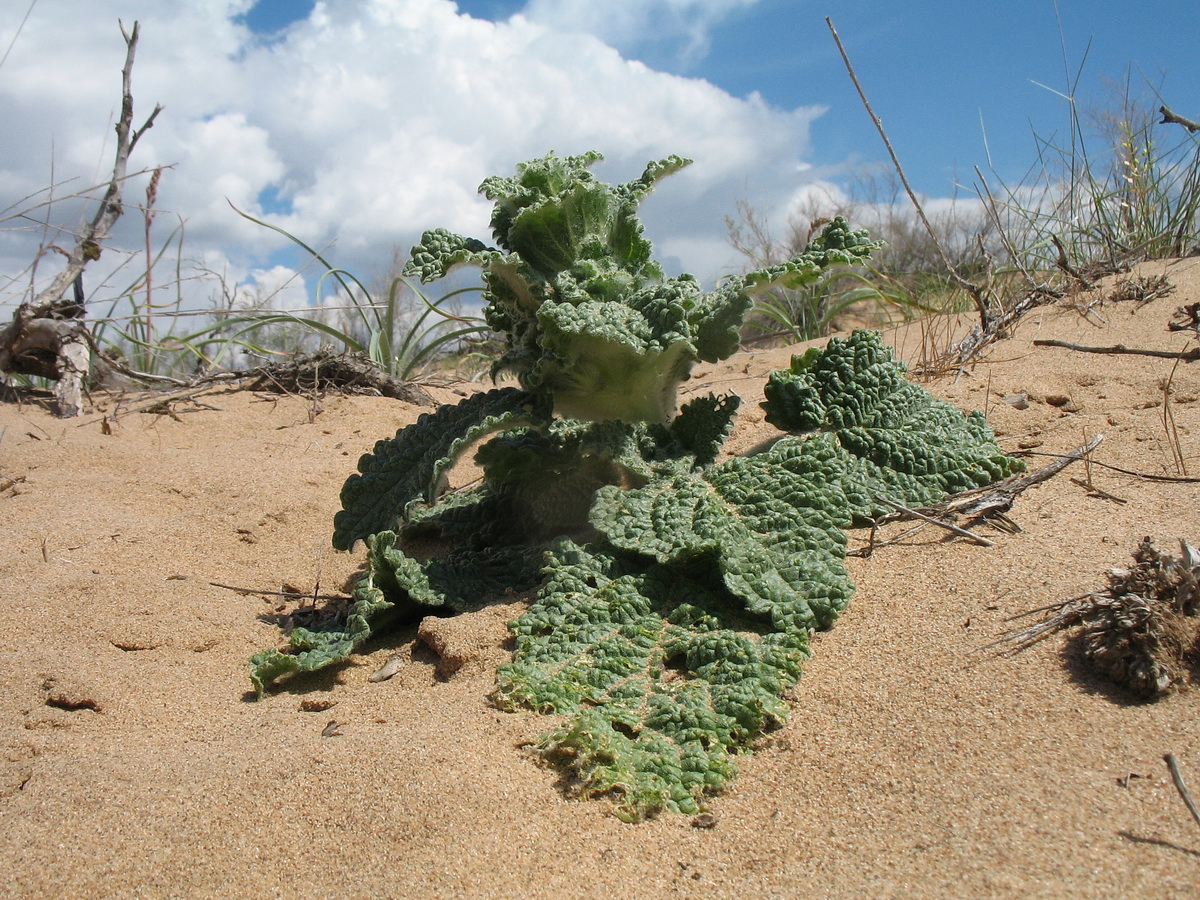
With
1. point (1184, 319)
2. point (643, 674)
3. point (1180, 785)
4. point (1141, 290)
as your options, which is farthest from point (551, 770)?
point (1141, 290)

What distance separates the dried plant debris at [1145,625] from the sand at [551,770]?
0.12 feet

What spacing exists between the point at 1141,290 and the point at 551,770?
3.86m

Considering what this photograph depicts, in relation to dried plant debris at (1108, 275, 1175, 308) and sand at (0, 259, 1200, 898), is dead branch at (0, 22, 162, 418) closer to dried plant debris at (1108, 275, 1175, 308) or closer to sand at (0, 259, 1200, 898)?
sand at (0, 259, 1200, 898)

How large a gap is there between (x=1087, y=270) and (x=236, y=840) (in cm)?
475

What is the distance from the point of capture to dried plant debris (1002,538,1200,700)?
4.65 feet

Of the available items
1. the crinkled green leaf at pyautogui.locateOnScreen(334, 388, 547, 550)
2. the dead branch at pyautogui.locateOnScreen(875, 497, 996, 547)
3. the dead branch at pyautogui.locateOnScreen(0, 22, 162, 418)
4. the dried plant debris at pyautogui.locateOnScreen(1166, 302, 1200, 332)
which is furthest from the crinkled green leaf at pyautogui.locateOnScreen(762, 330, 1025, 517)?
the dead branch at pyautogui.locateOnScreen(0, 22, 162, 418)

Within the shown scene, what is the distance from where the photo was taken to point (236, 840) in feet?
4.42

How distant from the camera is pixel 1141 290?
4.00 meters

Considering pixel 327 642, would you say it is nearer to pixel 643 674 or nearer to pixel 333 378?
pixel 643 674

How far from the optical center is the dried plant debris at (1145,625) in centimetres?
142

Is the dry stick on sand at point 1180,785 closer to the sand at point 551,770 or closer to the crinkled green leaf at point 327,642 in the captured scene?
the sand at point 551,770

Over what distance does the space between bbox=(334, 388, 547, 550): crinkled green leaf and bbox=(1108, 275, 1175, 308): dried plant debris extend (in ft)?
10.7

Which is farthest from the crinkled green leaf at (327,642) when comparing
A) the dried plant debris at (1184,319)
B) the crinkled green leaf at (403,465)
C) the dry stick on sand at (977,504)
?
the dried plant debris at (1184,319)

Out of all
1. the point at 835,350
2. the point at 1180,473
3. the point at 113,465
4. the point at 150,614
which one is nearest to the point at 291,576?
the point at 150,614
